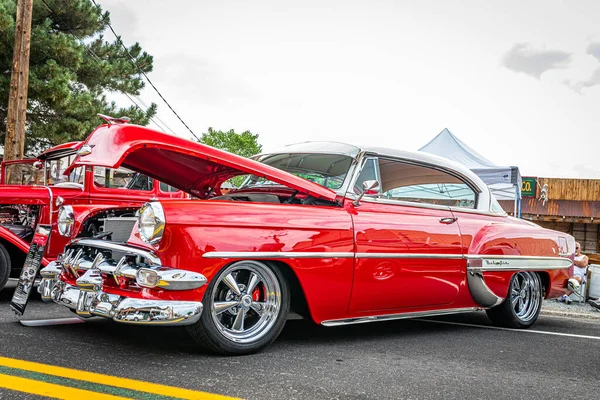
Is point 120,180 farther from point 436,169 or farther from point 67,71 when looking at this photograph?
point 67,71

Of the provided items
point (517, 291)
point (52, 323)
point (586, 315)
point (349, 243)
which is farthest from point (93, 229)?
point (586, 315)

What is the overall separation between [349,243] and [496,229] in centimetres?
179

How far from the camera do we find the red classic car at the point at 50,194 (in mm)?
5930

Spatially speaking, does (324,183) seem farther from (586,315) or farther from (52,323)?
(586,315)

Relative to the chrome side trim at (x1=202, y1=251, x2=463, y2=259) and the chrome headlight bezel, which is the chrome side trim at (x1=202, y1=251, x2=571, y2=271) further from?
the chrome headlight bezel

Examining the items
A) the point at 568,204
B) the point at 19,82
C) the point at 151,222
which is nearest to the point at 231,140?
the point at 568,204

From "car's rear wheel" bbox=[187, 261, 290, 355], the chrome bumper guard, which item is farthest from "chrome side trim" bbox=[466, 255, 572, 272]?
the chrome bumper guard

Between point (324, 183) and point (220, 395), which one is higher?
A: point (324, 183)

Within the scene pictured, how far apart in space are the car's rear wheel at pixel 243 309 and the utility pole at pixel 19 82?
949 centimetres

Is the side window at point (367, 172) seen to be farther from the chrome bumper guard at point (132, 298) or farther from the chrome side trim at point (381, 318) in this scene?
the chrome bumper guard at point (132, 298)

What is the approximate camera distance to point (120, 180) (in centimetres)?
705

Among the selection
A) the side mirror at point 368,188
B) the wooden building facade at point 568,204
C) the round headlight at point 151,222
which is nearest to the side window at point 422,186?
the side mirror at point 368,188

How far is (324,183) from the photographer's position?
14.6 feet

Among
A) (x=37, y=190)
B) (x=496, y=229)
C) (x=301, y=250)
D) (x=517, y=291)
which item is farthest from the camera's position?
(x=37, y=190)
